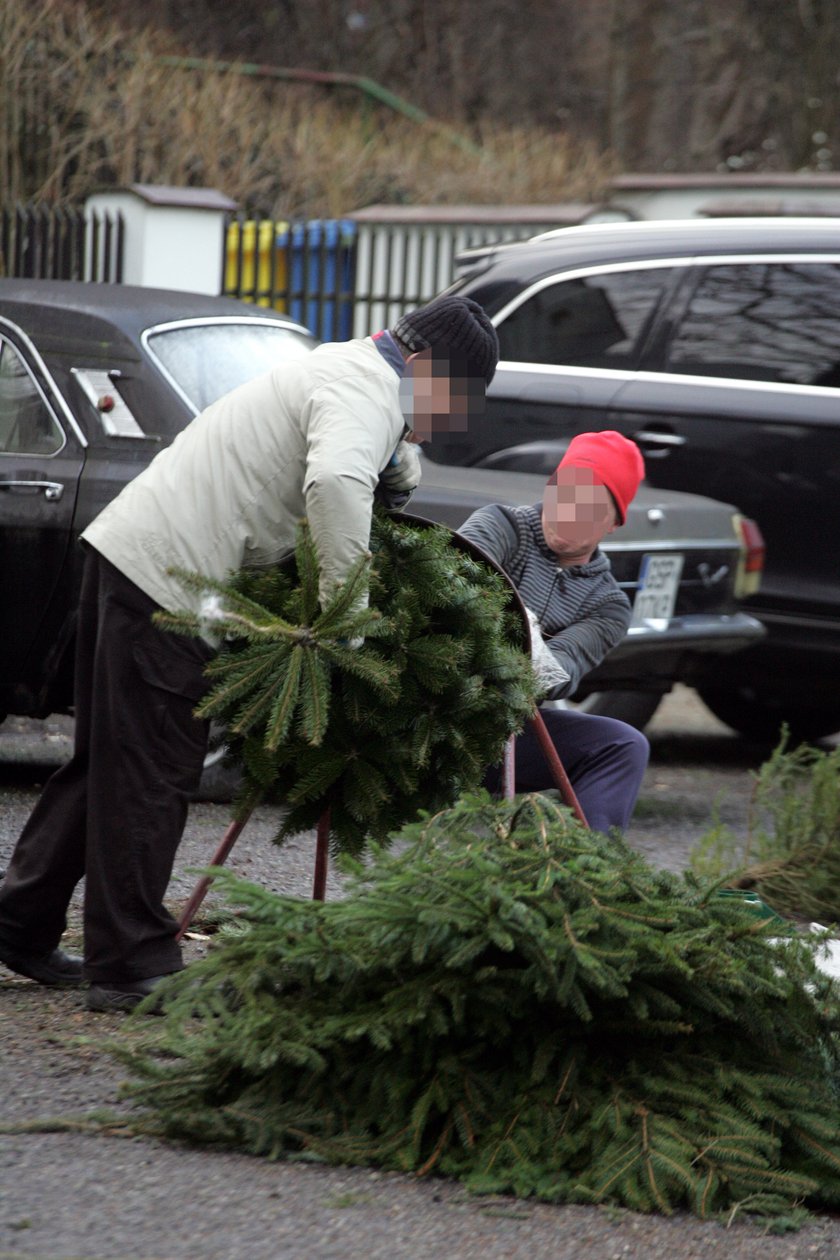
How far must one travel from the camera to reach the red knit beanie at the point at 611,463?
4.62 metres

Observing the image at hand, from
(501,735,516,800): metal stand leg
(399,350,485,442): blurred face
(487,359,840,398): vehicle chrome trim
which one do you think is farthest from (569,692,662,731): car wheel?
(399,350,485,442): blurred face

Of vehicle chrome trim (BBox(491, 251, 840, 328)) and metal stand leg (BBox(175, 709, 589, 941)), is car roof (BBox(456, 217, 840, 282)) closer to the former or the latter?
vehicle chrome trim (BBox(491, 251, 840, 328))

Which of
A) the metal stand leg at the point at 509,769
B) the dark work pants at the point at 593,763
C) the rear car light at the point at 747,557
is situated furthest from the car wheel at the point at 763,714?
the metal stand leg at the point at 509,769

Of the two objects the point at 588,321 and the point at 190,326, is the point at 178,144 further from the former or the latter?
the point at 190,326

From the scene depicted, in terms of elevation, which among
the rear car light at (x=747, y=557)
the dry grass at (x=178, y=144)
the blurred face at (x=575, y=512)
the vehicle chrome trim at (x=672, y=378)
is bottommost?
the rear car light at (x=747, y=557)

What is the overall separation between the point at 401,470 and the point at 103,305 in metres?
2.61

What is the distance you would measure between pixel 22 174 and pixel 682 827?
1112 centimetres

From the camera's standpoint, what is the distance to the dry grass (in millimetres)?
15672

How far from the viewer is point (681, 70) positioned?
88.1ft

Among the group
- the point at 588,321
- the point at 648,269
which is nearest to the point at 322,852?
the point at 588,321

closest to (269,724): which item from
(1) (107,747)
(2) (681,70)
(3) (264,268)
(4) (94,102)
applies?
(1) (107,747)

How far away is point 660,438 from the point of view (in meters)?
7.65

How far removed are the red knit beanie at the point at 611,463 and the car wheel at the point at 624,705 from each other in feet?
8.87

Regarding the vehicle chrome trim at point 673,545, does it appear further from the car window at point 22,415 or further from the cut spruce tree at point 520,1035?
the cut spruce tree at point 520,1035
